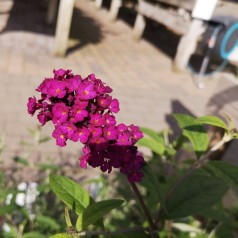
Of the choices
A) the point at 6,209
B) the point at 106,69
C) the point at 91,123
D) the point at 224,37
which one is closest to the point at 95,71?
the point at 106,69

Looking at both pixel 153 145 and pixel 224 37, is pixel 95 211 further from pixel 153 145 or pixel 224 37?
pixel 224 37

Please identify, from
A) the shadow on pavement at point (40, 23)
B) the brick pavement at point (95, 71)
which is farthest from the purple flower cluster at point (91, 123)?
the shadow on pavement at point (40, 23)

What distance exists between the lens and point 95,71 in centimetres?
641

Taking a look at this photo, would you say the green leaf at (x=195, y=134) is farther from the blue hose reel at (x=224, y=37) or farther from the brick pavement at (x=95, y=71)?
the blue hose reel at (x=224, y=37)

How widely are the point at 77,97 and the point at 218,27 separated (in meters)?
6.70

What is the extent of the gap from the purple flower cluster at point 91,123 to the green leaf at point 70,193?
205 millimetres

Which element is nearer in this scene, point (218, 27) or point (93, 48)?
point (218, 27)

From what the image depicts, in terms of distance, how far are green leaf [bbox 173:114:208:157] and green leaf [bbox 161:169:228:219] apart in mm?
145

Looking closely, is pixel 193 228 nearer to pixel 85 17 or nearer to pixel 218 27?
pixel 218 27

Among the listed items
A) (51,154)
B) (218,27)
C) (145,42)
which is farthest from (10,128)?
(145,42)

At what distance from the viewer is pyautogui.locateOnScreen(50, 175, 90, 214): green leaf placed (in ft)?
3.74

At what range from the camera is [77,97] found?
0.98 m

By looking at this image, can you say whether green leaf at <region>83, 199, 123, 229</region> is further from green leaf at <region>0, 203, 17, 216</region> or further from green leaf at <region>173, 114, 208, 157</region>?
green leaf at <region>0, 203, 17, 216</region>

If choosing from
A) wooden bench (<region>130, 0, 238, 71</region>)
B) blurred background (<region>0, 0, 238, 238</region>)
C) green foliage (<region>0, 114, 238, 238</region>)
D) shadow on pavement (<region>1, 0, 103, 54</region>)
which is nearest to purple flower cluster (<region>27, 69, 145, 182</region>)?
green foliage (<region>0, 114, 238, 238</region>)
